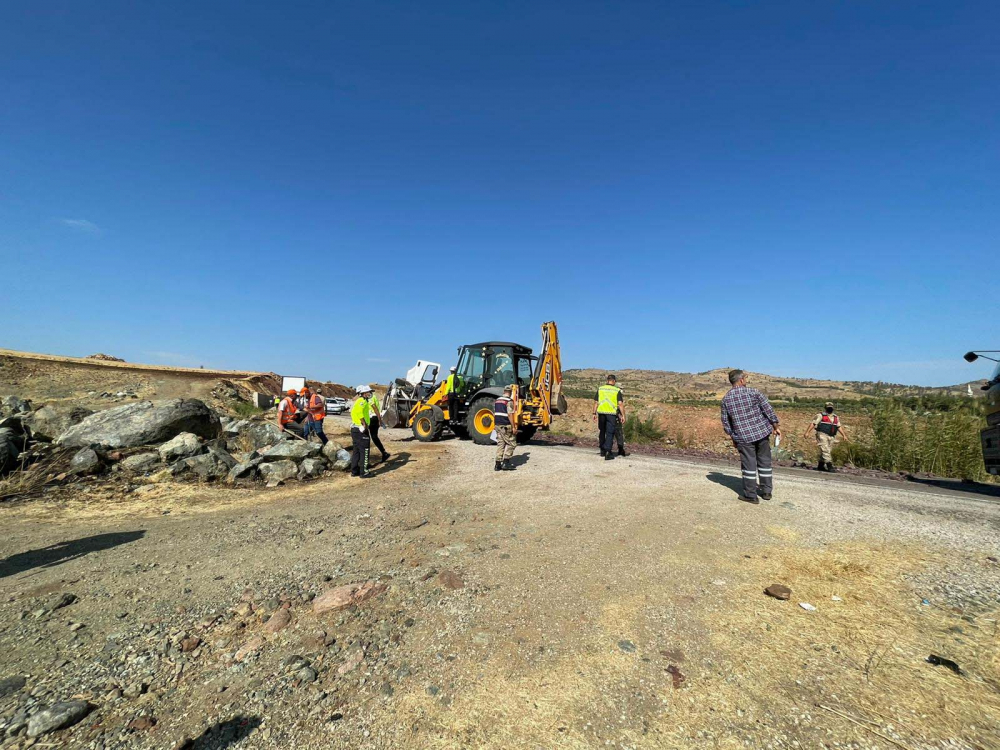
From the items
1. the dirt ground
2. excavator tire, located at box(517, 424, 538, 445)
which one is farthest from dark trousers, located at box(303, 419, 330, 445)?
excavator tire, located at box(517, 424, 538, 445)

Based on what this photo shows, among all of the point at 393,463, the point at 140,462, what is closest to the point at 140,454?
the point at 140,462

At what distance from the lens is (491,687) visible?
250 centimetres

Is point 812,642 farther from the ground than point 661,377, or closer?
closer

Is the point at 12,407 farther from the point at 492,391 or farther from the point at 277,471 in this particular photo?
the point at 492,391

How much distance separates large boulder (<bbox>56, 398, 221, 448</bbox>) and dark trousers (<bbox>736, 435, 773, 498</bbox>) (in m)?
10.9

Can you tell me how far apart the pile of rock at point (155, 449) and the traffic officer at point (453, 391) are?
452cm

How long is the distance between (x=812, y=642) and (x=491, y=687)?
2.08m

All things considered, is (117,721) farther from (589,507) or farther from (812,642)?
(589,507)

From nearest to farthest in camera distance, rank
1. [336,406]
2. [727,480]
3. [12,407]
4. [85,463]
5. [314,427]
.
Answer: [727,480] → [85,463] → [314,427] → [12,407] → [336,406]

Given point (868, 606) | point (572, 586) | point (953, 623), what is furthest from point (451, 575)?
point (953, 623)

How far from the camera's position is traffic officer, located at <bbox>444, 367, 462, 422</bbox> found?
43.9 ft

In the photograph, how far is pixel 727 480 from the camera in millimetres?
7164

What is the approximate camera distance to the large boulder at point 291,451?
28.2ft

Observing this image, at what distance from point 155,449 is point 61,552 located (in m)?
4.33
